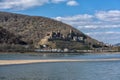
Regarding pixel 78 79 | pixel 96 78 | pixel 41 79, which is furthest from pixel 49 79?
pixel 96 78

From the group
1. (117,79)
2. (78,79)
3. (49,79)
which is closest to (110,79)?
(117,79)

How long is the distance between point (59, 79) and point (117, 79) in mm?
7525

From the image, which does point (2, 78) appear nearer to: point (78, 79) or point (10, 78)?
point (10, 78)

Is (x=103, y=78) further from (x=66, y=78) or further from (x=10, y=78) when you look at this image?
(x=10, y=78)

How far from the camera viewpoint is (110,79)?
4284 cm

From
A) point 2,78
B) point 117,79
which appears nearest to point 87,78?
point 117,79

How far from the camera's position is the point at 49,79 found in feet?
138

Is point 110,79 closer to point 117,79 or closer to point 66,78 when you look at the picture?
point 117,79

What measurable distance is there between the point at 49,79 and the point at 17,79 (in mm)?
4104

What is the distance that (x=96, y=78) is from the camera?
144 ft

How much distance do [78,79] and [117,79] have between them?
5054 millimetres

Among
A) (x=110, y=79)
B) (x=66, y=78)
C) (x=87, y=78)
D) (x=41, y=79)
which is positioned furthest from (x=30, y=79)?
(x=110, y=79)

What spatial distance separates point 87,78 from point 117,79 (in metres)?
3.97

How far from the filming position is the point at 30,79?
42.4m
